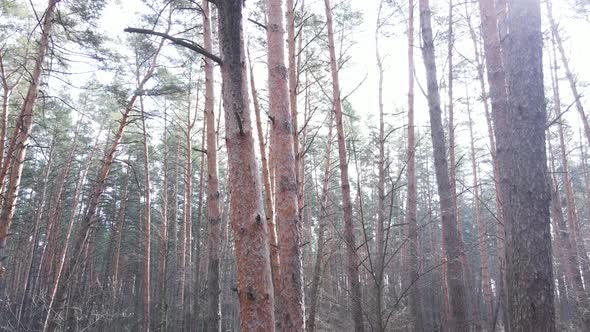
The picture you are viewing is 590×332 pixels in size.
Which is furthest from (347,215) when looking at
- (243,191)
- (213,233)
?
(243,191)

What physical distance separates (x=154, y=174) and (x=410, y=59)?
19.7m

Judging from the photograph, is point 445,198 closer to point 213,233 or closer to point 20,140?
point 213,233

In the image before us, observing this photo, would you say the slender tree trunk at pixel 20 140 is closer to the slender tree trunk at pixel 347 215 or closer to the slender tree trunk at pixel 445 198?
the slender tree trunk at pixel 347 215

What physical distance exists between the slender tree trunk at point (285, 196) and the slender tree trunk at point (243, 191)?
1.65 meters

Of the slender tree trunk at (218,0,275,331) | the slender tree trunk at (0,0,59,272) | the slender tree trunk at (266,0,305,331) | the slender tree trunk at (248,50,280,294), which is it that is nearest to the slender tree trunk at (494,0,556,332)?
the slender tree trunk at (266,0,305,331)

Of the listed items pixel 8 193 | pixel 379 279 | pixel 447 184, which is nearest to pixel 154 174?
pixel 8 193

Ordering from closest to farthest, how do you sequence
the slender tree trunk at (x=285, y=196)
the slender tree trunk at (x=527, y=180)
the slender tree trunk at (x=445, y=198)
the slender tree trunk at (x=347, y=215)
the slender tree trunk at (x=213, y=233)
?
1. the slender tree trunk at (x=527, y=180)
2. the slender tree trunk at (x=285, y=196)
3. the slender tree trunk at (x=445, y=198)
4. the slender tree trunk at (x=213, y=233)
5. the slender tree trunk at (x=347, y=215)

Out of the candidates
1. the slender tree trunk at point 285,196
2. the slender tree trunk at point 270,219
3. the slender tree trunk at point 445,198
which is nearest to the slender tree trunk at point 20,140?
the slender tree trunk at point 270,219

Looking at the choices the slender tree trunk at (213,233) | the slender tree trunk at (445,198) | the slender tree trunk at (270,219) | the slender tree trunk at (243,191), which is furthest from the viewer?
the slender tree trunk at (213,233)

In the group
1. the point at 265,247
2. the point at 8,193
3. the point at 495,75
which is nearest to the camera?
the point at 265,247

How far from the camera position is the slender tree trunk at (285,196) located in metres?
3.14

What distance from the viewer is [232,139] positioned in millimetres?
1692

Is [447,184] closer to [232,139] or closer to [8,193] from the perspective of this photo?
[232,139]

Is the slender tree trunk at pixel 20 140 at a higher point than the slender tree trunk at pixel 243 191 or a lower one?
higher
